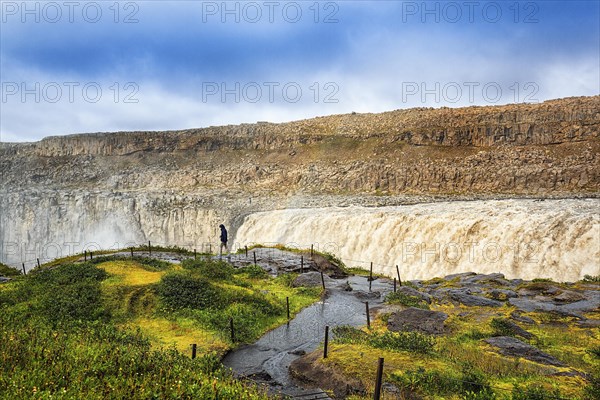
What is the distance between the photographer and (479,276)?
78.9 ft

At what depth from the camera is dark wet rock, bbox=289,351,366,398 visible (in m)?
10.2

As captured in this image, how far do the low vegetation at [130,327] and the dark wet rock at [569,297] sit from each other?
34.5 ft

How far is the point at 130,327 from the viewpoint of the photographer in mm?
14422

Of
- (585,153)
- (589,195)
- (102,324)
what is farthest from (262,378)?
(585,153)

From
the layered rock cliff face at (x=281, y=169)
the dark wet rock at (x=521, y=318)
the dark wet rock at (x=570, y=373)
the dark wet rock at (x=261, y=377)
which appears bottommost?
the dark wet rock at (x=261, y=377)

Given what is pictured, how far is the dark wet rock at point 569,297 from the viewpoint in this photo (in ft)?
59.8

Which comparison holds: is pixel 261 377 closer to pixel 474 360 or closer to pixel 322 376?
pixel 322 376

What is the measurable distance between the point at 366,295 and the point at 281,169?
5072cm

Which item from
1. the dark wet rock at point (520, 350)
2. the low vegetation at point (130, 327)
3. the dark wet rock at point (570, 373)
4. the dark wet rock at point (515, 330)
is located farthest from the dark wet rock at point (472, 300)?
the dark wet rock at point (570, 373)

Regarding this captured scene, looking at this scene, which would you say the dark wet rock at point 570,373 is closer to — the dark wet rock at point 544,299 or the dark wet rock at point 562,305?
the dark wet rock at point 562,305

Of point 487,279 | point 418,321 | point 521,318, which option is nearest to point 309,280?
point 418,321

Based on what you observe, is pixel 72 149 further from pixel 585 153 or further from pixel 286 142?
pixel 585 153

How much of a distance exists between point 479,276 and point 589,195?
1099 inches

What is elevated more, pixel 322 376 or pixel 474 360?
pixel 474 360
